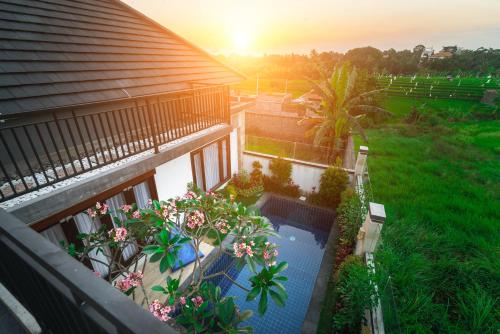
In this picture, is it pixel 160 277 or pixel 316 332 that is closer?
pixel 316 332

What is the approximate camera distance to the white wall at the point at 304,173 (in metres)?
11.5

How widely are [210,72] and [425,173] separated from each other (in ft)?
41.5

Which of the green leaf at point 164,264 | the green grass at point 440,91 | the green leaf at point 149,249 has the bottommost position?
the green grass at point 440,91

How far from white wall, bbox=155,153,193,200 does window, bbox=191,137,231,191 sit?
381 millimetres

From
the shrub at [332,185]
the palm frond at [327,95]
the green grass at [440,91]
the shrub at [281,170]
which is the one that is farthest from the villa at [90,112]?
the green grass at [440,91]

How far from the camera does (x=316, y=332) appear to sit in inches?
221

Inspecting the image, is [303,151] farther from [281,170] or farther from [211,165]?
[211,165]

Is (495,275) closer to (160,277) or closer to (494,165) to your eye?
(160,277)

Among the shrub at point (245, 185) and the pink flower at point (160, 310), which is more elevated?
the pink flower at point (160, 310)

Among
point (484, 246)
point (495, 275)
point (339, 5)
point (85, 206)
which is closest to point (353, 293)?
point (495, 275)

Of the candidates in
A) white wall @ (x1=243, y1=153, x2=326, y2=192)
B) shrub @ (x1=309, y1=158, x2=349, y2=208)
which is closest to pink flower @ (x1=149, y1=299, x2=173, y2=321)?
shrub @ (x1=309, y1=158, x2=349, y2=208)

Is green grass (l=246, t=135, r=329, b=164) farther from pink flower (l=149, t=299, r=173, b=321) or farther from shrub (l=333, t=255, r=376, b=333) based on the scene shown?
pink flower (l=149, t=299, r=173, b=321)

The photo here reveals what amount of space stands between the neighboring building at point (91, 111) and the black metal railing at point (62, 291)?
274cm

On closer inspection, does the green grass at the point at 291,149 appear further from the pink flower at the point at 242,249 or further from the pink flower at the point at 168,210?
the pink flower at the point at 242,249
